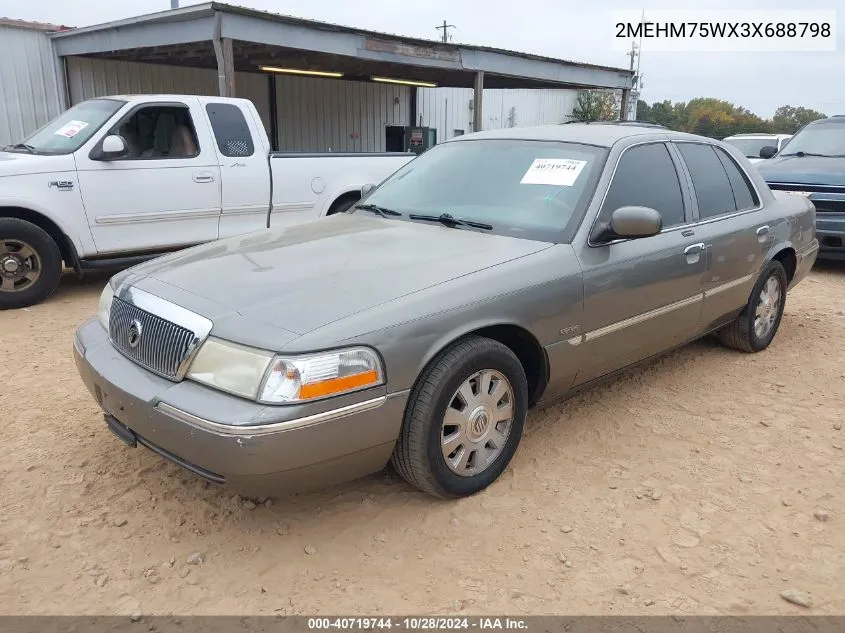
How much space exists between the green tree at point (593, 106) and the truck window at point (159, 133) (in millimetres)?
22342

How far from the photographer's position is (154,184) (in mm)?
6598

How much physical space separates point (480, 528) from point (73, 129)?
18.7ft

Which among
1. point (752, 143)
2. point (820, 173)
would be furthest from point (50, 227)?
point (752, 143)

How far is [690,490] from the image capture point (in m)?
3.29

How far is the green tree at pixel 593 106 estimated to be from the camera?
93.5ft

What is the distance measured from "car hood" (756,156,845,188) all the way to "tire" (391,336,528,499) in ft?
22.6

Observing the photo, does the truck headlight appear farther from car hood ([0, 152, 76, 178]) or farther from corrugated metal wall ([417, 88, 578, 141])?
corrugated metal wall ([417, 88, 578, 141])

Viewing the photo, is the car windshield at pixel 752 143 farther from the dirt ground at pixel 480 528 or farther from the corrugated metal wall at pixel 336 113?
the dirt ground at pixel 480 528

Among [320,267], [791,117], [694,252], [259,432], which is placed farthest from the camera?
[791,117]

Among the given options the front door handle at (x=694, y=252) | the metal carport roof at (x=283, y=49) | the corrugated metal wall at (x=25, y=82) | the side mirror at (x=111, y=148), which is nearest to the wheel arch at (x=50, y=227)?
the side mirror at (x=111, y=148)

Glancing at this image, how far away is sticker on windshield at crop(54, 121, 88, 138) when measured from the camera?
6492 millimetres

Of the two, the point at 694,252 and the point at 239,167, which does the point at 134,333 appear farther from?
the point at 239,167

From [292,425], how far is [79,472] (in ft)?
5.01

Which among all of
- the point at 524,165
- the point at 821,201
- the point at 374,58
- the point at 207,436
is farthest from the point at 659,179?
the point at 374,58
